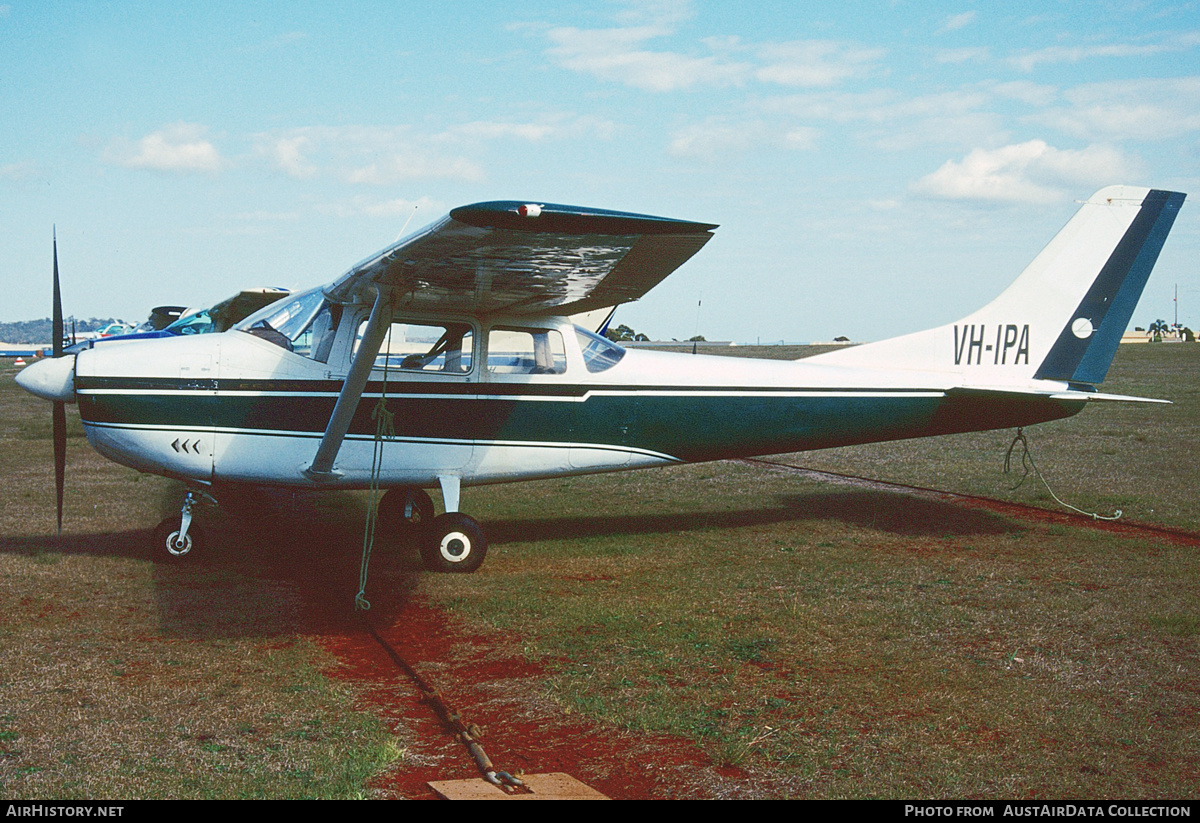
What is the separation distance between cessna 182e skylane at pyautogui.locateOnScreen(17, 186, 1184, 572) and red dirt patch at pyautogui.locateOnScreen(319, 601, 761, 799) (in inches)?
77.7

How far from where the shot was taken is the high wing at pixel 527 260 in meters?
4.54

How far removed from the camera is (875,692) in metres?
4.71

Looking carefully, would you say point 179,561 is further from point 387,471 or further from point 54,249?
point 54,249

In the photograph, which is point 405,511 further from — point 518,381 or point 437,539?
point 518,381

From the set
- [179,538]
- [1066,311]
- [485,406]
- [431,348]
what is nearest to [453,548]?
[485,406]

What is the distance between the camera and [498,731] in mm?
4262

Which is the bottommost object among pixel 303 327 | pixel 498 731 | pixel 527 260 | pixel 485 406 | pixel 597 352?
pixel 498 731

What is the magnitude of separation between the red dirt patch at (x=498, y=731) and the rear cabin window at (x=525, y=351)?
2.67 meters

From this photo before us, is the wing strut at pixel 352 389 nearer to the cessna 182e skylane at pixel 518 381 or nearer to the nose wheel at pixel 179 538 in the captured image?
the cessna 182e skylane at pixel 518 381

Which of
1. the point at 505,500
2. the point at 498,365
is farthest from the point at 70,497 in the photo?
the point at 498,365

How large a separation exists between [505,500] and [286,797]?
7.67 metres

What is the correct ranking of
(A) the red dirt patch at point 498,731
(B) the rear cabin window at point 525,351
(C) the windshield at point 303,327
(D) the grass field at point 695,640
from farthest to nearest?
(B) the rear cabin window at point 525,351, (C) the windshield at point 303,327, (D) the grass field at point 695,640, (A) the red dirt patch at point 498,731

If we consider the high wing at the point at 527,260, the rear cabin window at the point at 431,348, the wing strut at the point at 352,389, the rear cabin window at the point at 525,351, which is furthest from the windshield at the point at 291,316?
the rear cabin window at the point at 525,351

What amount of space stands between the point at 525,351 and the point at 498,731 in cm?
412
